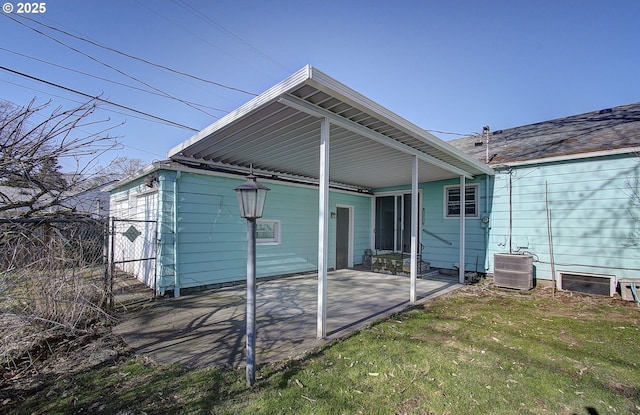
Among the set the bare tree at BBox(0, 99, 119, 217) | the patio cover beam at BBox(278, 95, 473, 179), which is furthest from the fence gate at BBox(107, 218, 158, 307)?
the patio cover beam at BBox(278, 95, 473, 179)

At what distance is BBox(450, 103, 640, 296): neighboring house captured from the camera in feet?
18.5

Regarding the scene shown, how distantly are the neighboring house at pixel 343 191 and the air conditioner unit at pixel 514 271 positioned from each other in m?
0.68

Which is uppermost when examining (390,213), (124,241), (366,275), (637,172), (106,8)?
(106,8)

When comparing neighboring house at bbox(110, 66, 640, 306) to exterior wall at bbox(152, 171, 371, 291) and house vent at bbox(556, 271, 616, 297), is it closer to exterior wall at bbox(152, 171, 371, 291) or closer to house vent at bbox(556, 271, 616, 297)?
exterior wall at bbox(152, 171, 371, 291)

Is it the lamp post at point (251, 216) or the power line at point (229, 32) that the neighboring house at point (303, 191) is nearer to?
the lamp post at point (251, 216)

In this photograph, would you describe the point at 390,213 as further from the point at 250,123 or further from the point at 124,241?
the point at 124,241

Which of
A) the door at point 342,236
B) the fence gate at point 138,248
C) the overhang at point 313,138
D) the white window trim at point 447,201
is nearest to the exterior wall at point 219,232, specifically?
the fence gate at point 138,248

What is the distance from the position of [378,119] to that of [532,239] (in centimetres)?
573

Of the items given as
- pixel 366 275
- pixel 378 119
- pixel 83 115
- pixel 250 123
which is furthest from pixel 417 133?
pixel 366 275

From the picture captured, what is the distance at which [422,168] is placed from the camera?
6.82m

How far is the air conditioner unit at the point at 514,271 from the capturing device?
620cm

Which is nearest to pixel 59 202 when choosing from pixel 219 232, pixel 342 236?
pixel 219 232

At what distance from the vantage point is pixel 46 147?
2.78m

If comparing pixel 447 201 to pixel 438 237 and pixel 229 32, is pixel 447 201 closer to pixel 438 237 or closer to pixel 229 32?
pixel 438 237
